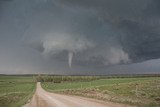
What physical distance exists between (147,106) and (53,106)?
36.7 feet

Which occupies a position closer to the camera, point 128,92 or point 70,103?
point 70,103

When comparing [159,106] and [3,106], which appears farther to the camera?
[3,106]

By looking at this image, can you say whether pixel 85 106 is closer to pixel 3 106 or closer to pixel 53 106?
pixel 53 106

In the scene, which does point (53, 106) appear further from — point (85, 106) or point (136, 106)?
point (136, 106)

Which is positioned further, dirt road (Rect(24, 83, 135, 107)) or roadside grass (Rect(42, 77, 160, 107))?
roadside grass (Rect(42, 77, 160, 107))

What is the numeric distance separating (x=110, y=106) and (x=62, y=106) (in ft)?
19.9

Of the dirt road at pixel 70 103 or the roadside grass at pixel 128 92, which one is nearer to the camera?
the dirt road at pixel 70 103

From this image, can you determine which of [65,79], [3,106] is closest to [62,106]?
[3,106]

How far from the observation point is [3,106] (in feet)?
188

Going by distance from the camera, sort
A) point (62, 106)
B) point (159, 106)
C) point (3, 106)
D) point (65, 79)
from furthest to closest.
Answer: point (65, 79) → point (3, 106) → point (62, 106) → point (159, 106)

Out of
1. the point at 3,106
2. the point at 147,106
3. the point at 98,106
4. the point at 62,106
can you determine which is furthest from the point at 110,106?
the point at 3,106

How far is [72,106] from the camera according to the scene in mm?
29422

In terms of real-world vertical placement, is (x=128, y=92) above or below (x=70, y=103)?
above

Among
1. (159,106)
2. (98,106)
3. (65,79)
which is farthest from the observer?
(65,79)
